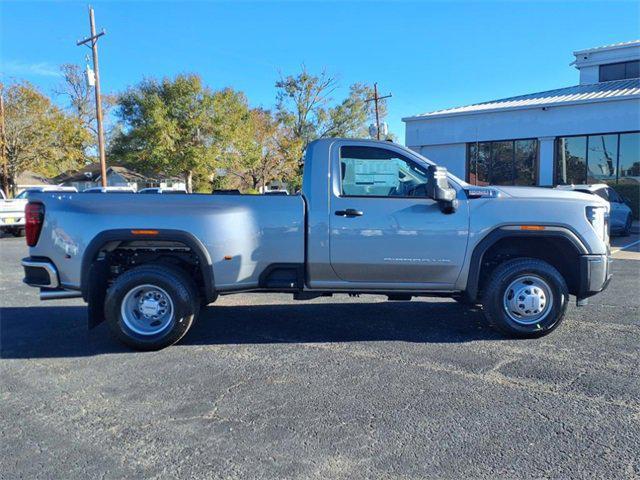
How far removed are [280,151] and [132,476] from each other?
4113 cm

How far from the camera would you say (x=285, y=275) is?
201 inches

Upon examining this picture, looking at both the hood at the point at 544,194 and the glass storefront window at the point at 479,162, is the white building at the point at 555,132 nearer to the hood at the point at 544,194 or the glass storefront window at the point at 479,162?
the glass storefront window at the point at 479,162

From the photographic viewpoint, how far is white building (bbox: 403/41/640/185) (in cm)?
1962

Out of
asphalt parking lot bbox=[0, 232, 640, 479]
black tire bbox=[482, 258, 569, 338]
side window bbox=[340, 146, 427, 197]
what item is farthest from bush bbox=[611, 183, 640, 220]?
side window bbox=[340, 146, 427, 197]

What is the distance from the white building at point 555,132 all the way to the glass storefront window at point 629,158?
33mm

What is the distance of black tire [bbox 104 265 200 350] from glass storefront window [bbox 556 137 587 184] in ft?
64.8

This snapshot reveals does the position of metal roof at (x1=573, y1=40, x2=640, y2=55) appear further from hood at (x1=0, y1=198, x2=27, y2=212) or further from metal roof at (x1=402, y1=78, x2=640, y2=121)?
hood at (x1=0, y1=198, x2=27, y2=212)

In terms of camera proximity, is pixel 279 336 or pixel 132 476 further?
pixel 279 336

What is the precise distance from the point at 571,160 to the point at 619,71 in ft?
23.3

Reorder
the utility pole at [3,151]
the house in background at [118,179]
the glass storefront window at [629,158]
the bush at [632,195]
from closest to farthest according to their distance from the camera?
the bush at [632,195] → the glass storefront window at [629,158] → the utility pole at [3,151] → the house in background at [118,179]

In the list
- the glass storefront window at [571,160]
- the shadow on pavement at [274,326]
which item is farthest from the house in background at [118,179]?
the shadow on pavement at [274,326]

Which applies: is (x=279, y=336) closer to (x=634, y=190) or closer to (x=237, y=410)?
(x=237, y=410)

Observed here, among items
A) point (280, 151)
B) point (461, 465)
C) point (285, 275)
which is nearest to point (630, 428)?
point (461, 465)

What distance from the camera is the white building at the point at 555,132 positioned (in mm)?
19625
